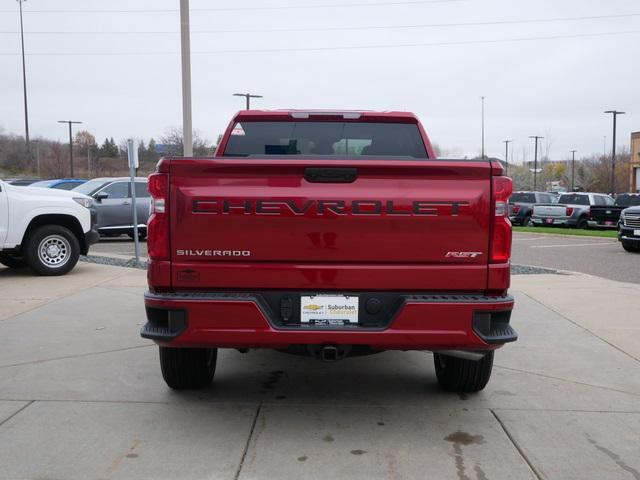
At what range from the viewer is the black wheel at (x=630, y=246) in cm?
1643

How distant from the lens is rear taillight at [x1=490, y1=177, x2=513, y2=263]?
371cm

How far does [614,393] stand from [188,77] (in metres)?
9.48

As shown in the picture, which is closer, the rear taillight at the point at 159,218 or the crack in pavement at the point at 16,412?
the rear taillight at the point at 159,218

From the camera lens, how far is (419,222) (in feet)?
12.1

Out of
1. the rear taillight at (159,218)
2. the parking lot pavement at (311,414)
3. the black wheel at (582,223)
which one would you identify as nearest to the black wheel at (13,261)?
the parking lot pavement at (311,414)

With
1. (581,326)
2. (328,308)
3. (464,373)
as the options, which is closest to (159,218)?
(328,308)

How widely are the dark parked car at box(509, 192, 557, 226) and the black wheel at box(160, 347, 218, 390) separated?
2583 centimetres

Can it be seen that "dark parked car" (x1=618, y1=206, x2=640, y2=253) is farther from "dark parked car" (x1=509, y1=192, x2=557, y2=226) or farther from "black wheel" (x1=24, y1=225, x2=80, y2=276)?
"black wheel" (x1=24, y1=225, x2=80, y2=276)

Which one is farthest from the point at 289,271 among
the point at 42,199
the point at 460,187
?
the point at 42,199

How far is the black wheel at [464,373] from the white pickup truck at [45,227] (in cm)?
767

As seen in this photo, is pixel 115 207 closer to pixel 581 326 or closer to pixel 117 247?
pixel 117 247

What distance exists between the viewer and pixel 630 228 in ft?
53.2

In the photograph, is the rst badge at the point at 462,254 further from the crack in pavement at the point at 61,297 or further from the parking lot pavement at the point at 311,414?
the crack in pavement at the point at 61,297

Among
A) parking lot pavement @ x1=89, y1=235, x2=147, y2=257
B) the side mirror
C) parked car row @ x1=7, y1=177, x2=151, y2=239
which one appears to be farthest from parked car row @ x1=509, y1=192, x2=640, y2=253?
the side mirror
